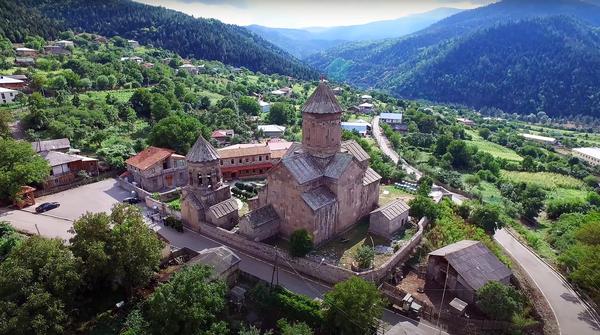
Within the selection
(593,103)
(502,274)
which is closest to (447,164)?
(502,274)

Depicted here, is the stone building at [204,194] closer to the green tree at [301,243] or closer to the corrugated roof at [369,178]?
the green tree at [301,243]

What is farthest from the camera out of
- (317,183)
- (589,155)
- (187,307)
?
(589,155)

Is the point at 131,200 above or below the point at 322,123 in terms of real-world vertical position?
below

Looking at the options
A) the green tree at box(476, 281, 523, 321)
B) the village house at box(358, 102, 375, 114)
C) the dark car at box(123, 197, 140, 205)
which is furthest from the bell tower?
the village house at box(358, 102, 375, 114)

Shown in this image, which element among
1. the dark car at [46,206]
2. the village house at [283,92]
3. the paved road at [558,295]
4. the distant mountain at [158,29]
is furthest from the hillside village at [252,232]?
the distant mountain at [158,29]

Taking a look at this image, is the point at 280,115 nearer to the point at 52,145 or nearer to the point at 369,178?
the point at 52,145

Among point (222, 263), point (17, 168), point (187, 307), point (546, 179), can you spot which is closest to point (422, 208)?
point (222, 263)

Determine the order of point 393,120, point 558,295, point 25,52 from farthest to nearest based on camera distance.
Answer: point 393,120 < point 25,52 < point 558,295

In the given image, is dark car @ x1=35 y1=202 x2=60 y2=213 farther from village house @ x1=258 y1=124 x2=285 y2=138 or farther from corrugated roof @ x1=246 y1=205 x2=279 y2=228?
village house @ x1=258 y1=124 x2=285 y2=138
